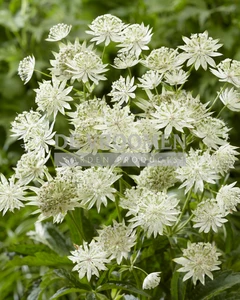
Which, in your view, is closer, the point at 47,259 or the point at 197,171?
the point at 197,171

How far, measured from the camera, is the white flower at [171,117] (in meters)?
0.62

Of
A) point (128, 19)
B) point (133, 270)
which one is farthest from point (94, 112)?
point (128, 19)

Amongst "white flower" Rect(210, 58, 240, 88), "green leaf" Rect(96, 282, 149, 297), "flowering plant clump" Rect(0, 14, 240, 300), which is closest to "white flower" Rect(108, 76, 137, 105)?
"flowering plant clump" Rect(0, 14, 240, 300)

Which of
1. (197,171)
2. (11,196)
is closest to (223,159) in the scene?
(197,171)

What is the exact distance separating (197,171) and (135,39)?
0.18 meters

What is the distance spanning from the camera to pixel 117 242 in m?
0.63

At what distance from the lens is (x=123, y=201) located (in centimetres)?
64

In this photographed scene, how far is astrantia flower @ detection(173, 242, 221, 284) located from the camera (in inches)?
25.2

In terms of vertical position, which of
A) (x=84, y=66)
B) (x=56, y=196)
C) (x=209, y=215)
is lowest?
(x=209, y=215)

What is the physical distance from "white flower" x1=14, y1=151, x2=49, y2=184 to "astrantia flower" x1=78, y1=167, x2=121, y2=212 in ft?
0.16

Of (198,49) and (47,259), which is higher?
(198,49)

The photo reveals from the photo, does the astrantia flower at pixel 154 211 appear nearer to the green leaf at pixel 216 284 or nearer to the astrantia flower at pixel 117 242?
the astrantia flower at pixel 117 242

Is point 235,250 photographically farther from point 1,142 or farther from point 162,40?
point 1,142

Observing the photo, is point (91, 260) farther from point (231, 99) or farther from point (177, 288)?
point (231, 99)
